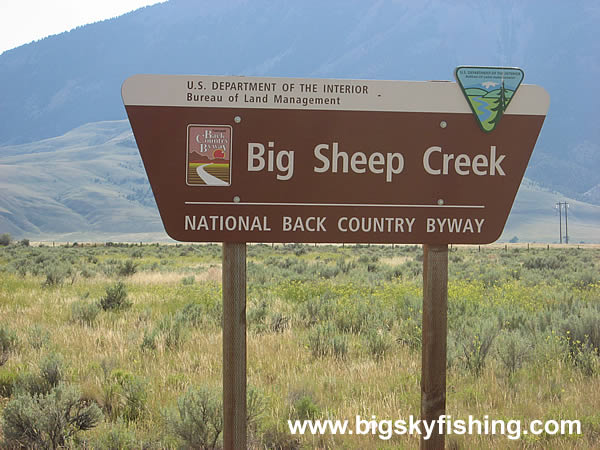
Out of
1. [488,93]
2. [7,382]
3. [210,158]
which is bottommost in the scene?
[7,382]

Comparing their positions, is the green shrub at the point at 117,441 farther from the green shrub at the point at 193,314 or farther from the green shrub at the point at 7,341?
the green shrub at the point at 193,314

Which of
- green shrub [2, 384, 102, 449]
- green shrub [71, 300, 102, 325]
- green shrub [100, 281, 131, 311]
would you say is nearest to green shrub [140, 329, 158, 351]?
green shrub [71, 300, 102, 325]

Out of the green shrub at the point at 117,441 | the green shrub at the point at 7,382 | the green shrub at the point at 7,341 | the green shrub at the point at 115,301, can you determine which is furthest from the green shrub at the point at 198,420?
the green shrub at the point at 115,301

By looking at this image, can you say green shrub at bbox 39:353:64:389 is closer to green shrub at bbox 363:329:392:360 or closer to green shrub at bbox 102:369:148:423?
green shrub at bbox 102:369:148:423

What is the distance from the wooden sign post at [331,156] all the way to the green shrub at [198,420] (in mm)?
1137

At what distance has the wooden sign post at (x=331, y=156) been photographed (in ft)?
10.8

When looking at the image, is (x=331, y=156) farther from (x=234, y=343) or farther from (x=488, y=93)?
(x=234, y=343)

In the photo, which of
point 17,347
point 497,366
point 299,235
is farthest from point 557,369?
point 17,347

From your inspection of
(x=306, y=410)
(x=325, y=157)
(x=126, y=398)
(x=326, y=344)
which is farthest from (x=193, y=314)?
(x=325, y=157)

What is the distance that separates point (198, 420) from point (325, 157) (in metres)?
2.46

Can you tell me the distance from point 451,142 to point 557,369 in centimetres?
392

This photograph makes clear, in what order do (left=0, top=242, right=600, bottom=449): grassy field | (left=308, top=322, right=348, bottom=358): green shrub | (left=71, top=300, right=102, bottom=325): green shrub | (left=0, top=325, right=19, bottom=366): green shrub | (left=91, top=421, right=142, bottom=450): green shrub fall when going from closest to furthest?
(left=91, top=421, right=142, bottom=450): green shrub
(left=0, top=242, right=600, bottom=449): grassy field
(left=308, top=322, right=348, bottom=358): green shrub
(left=0, top=325, right=19, bottom=366): green shrub
(left=71, top=300, right=102, bottom=325): green shrub

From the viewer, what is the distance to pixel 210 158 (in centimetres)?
329

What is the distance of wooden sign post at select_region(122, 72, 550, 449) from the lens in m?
3.28
